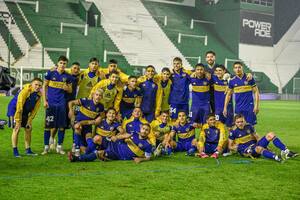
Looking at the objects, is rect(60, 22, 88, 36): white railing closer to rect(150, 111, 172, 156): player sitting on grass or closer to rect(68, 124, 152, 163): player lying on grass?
rect(150, 111, 172, 156): player sitting on grass

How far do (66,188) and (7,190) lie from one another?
69 cm

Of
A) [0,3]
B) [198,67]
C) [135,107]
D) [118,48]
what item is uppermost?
[0,3]

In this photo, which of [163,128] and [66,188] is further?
[163,128]

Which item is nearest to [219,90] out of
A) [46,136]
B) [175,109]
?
[175,109]

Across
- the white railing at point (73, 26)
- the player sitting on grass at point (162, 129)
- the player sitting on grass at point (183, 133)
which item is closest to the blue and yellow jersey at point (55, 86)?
the player sitting on grass at point (162, 129)

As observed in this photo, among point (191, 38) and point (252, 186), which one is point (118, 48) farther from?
point (252, 186)

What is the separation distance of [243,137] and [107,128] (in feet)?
8.23

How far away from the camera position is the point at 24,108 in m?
9.07

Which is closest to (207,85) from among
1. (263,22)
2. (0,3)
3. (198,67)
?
(198,67)

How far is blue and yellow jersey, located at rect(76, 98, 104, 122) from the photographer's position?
31.0 ft

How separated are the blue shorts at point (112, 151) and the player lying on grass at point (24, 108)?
1.50 meters

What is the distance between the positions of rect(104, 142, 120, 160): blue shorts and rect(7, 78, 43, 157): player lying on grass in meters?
1.50

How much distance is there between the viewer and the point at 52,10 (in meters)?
37.2

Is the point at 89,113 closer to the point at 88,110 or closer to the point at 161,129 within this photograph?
the point at 88,110
